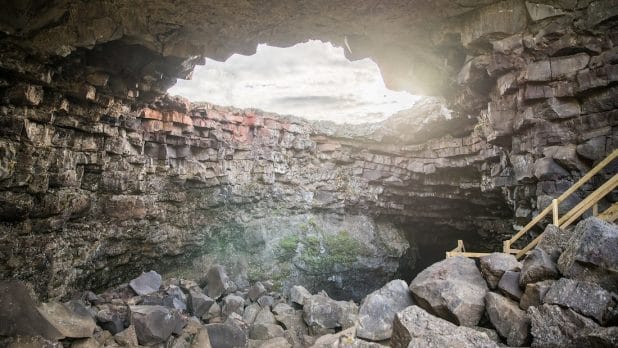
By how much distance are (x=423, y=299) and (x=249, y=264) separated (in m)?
8.70

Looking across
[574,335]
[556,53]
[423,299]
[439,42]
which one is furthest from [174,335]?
[556,53]

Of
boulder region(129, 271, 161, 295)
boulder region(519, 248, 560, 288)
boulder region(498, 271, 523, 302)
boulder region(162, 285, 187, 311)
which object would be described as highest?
boulder region(519, 248, 560, 288)

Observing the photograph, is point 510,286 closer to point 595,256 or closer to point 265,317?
point 595,256

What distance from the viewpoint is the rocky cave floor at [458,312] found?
120 inches

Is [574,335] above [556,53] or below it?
below

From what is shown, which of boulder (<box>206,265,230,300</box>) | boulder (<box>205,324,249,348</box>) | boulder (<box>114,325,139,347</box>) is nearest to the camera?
boulder (<box>114,325,139,347</box>)

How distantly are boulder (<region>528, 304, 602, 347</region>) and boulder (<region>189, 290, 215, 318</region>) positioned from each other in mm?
7208

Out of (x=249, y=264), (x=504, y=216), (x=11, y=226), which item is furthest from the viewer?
(x=504, y=216)

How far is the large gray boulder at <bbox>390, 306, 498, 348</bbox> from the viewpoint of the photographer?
3381mm

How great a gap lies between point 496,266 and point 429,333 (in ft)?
3.73

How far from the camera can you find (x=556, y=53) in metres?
6.69

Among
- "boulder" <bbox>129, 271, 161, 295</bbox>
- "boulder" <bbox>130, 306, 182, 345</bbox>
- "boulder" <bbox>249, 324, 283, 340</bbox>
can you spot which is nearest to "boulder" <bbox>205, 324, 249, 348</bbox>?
Answer: "boulder" <bbox>249, 324, 283, 340</bbox>

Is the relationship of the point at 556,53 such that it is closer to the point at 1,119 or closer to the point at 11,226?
the point at 1,119

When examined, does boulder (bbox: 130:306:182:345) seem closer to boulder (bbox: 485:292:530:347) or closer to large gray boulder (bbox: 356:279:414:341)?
large gray boulder (bbox: 356:279:414:341)
